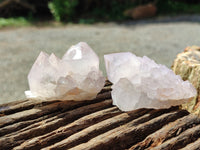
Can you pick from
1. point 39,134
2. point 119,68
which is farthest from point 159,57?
point 39,134

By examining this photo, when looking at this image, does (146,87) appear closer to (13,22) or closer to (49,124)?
(49,124)

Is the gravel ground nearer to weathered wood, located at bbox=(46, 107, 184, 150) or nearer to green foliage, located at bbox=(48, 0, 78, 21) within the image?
green foliage, located at bbox=(48, 0, 78, 21)

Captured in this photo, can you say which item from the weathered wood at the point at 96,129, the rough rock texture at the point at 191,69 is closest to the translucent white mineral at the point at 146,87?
the weathered wood at the point at 96,129

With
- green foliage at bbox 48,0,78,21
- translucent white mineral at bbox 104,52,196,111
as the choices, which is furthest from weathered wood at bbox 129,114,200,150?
green foliage at bbox 48,0,78,21

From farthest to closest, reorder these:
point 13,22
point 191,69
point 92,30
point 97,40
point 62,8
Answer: point 62,8, point 13,22, point 92,30, point 97,40, point 191,69

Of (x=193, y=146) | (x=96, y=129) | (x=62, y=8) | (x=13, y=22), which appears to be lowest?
(x=193, y=146)

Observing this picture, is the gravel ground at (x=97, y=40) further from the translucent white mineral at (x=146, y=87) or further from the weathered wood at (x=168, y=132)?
the weathered wood at (x=168, y=132)

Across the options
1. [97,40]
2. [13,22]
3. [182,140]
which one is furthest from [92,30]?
[182,140]
